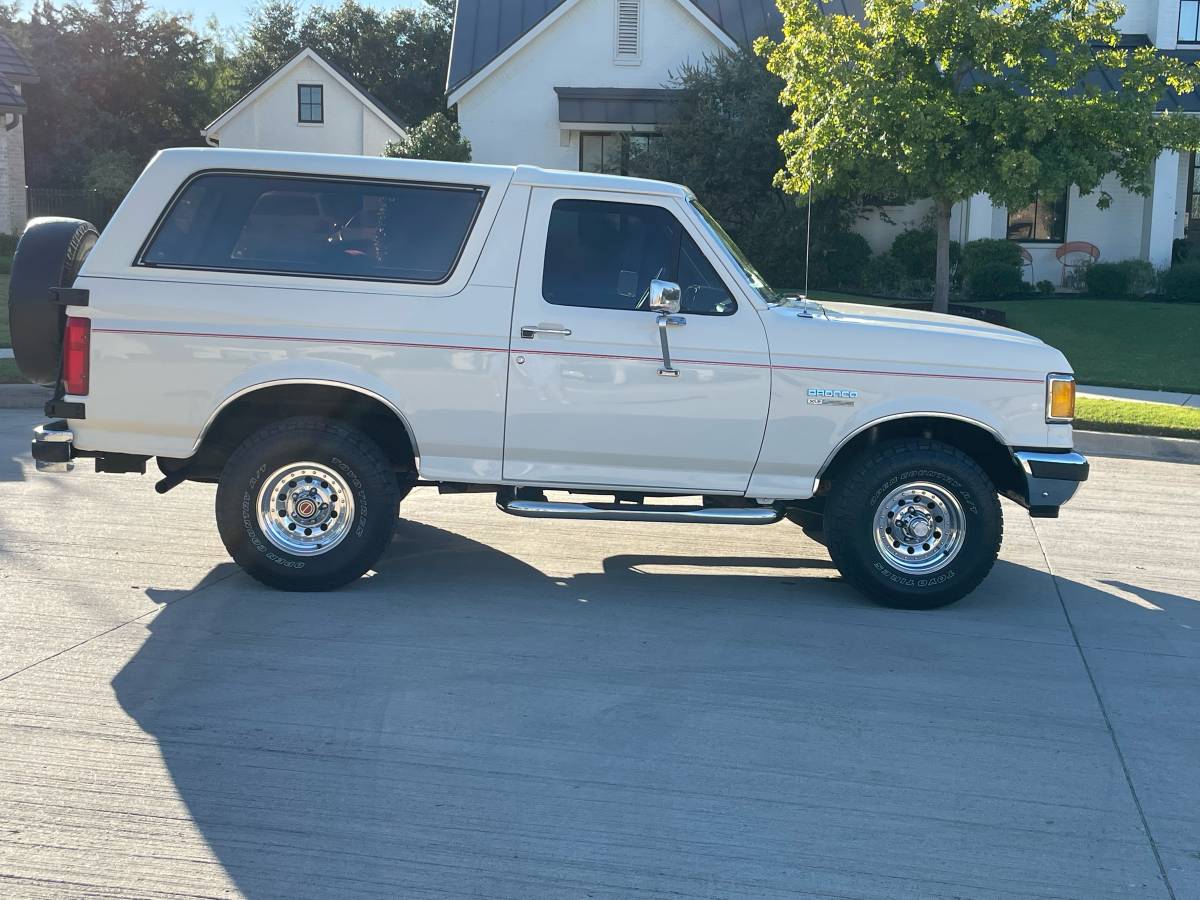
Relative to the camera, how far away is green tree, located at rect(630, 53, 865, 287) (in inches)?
1007

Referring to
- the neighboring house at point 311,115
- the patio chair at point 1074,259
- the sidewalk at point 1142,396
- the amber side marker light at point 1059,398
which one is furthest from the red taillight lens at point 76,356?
the neighboring house at point 311,115

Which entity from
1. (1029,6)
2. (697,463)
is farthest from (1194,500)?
(1029,6)

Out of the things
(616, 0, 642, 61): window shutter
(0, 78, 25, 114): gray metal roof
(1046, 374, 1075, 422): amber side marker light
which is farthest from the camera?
(616, 0, 642, 61): window shutter

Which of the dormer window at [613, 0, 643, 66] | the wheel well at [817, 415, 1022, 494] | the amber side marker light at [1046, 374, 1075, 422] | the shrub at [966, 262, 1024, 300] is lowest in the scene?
the wheel well at [817, 415, 1022, 494]

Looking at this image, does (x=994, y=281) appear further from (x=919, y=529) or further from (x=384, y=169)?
(x=384, y=169)

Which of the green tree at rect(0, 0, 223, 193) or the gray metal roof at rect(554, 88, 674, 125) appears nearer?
the gray metal roof at rect(554, 88, 674, 125)

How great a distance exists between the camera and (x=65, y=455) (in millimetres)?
6770

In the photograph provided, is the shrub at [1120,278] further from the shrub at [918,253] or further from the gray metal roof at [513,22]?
the gray metal roof at [513,22]

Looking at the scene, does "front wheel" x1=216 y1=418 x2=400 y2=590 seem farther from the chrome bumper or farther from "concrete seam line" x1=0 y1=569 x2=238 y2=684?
the chrome bumper

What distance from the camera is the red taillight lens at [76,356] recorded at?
263 inches

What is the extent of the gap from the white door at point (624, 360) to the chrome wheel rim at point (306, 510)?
90 centimetres

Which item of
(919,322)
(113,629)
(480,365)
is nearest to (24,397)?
(113,629)

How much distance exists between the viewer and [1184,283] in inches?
947

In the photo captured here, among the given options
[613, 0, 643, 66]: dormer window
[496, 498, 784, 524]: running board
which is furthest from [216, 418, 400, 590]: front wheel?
[613, 0, 643, 66]: dormer window
